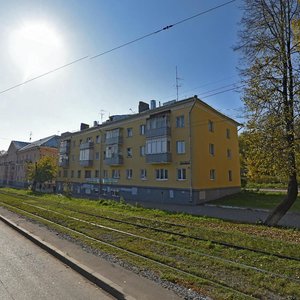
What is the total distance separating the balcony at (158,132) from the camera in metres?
28.2

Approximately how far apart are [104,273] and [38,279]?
4.54 ft

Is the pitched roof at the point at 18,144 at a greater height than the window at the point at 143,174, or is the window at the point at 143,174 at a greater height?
the pitched roof at the point at 18,144

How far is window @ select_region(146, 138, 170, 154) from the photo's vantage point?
1105 inches

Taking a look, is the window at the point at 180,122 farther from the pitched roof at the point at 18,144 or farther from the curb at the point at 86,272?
the pitched roof at the point at 18,144

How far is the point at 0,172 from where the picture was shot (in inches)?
3280

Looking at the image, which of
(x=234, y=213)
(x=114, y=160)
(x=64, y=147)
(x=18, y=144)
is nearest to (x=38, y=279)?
(x=234, y=213)

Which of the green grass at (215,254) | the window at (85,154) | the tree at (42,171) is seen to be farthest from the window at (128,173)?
the green grass at (215,254)

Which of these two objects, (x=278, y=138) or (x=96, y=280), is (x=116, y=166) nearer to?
(x=278, y=138)

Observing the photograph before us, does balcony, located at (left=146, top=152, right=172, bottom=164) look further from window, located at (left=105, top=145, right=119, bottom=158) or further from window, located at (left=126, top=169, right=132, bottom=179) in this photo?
window, located at (left=105, top=145, right=119, bottom=158)

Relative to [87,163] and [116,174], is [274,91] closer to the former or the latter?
[116,174]

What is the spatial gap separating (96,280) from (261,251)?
502cm

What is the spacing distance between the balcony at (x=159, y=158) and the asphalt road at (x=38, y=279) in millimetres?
20629

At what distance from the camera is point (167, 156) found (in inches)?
1093

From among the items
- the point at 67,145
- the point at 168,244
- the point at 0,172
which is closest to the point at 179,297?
the point at 168,244
